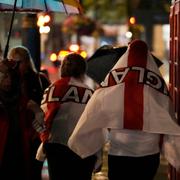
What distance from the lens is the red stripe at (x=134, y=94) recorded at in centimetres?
609

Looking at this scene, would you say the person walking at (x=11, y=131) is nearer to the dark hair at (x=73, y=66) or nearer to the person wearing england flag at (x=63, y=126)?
the person wearing england flag at (x=63, y=126)

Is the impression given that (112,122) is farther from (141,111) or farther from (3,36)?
(3,36)

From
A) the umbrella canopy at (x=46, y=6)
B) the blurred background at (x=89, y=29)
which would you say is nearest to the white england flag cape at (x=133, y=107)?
the umbrella canopy at (x=46, y=6)

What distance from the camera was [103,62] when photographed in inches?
314

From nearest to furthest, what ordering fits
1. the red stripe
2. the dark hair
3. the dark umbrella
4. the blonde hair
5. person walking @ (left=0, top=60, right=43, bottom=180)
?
1. the red stripe
2. person walking @ (left=0, top=60, right=43, bottom=180)
3. the dark hair
4. the blonde hair
5. the dark umbrella

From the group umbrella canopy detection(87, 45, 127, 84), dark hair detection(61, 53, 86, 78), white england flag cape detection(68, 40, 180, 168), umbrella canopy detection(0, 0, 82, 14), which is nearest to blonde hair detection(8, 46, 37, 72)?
dark hair detection(61, 53, 86, 78)

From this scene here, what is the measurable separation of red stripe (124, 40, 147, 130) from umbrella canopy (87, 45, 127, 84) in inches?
58.8

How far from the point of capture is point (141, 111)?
6.11m

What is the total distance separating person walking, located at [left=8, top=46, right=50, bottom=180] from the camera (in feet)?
21.0

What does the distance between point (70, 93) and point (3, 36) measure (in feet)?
15.9

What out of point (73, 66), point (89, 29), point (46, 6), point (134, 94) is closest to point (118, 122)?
point (134, 94)

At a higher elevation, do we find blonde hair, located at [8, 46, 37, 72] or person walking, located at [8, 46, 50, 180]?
blonde hair, located at [8, 46, 37, 72]

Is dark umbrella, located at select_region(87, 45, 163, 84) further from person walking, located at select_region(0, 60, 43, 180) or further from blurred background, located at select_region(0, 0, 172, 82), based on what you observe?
blurred background, located at select_region(0, 0, 172, 82)

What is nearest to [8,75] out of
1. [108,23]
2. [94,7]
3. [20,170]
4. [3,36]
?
[20,170]
